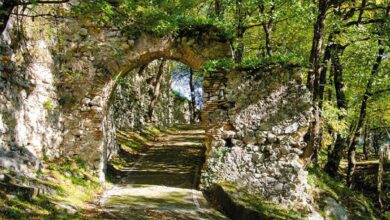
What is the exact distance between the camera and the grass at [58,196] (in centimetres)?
637

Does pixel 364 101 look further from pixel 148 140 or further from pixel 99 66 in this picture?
pixel 148 140

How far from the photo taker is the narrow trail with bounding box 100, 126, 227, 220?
340 inches

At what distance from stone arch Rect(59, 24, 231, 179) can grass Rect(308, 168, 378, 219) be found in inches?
183

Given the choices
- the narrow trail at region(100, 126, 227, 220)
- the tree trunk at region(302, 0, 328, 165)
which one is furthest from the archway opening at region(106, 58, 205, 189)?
the tree trunk at region(302, 0, 328, 165)

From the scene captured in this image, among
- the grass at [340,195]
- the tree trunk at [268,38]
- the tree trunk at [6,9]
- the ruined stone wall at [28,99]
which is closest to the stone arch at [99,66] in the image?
the ruined stone wall at [28,99]

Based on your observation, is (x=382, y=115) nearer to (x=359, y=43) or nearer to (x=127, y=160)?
(x=359, y=43)

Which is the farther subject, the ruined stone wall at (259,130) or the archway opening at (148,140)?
the archway opening at (148,140)

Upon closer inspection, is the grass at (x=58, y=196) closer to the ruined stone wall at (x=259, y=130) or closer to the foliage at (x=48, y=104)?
the foliage at (x=48, y=104)

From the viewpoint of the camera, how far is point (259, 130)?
10.3 meters

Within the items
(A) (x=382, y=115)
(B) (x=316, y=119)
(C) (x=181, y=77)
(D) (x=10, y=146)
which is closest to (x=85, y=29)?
(D) (x=10, y=146)

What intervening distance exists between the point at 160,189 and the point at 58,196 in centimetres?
330

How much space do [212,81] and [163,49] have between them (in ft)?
5.76

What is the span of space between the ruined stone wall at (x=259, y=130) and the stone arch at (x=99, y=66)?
115 centimetres

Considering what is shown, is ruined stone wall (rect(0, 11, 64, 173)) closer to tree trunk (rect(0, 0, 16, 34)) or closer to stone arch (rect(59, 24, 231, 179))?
stone arch (rect(59, 24, 231, 179))
